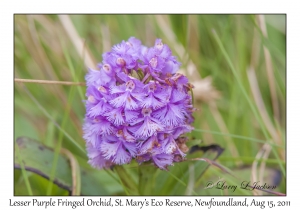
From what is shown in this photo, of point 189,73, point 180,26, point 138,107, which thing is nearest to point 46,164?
point 138,107

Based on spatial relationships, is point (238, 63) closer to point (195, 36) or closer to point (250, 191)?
point (195, 36)

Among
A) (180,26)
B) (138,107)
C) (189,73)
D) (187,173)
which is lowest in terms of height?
(187,173)

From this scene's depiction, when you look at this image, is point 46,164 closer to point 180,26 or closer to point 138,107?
point 138,107

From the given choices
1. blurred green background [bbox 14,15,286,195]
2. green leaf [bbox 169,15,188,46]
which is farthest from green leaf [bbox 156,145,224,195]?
green leaf [bbox 169,15,188,46]

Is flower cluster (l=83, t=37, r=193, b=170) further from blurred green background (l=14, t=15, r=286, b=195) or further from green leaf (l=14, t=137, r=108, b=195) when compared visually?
blurred green background (l=14, t=15, r=286, b=195)

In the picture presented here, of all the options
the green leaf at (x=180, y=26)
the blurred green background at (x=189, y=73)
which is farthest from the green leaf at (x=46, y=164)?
the green leaf at (x=180, y=26)
